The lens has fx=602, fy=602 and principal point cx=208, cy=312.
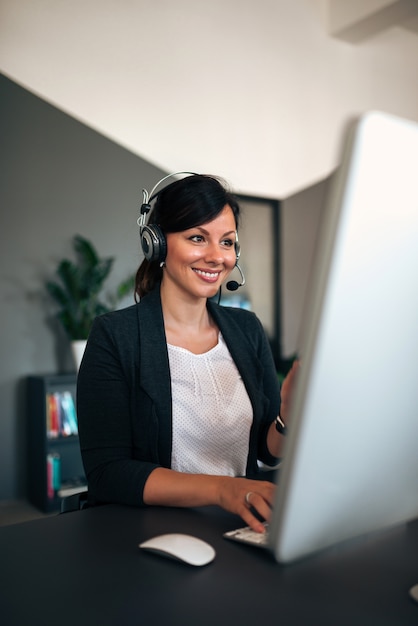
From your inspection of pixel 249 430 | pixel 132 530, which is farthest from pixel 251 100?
pixel 132 530

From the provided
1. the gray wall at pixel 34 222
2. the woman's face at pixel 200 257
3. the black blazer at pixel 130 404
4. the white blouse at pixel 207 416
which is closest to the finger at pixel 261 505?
the black blazer at pixel 130 404

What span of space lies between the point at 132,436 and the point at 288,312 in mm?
4204

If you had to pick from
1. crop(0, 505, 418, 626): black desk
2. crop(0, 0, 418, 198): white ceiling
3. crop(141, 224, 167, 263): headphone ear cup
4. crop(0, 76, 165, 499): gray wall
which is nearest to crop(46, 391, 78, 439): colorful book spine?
crop(0, 76, 165, 499): gray wall

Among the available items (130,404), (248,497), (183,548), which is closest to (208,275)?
(130,404)

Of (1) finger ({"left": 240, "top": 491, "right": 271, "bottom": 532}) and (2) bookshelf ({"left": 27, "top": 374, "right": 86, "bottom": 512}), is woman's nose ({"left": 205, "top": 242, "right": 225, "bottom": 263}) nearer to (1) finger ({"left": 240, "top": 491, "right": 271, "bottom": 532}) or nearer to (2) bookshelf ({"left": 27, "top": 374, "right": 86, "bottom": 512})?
(1) finger ({"left": 240, "top": 491, "right": 271, "bottom": 532})

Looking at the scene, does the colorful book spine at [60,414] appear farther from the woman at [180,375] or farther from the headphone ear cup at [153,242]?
the headphone ear cup at [153,242]

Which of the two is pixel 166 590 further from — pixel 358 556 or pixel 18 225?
pixel 18 225

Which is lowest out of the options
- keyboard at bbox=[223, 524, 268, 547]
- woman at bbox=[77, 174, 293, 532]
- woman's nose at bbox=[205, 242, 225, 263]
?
keyboard at bbox=[223, 524, 268, 547]

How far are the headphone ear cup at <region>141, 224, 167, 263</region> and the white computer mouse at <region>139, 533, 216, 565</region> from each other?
0.94 meters

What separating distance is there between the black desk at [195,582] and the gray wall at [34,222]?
3027mm

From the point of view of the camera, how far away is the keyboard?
883 millimetres

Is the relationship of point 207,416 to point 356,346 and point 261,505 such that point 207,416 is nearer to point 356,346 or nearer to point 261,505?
point 261,505

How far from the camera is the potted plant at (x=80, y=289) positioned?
387 cm

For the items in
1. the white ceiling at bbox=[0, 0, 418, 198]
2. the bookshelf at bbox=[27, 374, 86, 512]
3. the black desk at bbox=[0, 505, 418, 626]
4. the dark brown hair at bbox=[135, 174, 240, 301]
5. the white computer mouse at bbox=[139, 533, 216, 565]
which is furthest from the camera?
the white ceiling at bbox=[0, 0, 418, 198]
